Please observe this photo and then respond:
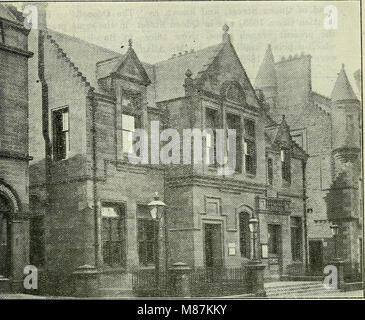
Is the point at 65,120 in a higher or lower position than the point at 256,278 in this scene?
higher

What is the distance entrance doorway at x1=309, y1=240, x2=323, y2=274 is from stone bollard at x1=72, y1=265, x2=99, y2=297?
6.92 metres

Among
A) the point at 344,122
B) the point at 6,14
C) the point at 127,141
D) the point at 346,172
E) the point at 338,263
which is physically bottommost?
the point at 338,263

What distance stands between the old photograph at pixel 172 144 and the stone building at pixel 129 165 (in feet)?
0.11

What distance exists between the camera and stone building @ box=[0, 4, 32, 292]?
14.4 m

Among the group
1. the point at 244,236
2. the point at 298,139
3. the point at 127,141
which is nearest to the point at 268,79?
Answer: the point at 298,139

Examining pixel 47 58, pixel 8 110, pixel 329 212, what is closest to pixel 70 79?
pixel 47 58

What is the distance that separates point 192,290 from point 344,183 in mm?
5146

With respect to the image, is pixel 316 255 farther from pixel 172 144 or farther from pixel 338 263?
pixel 172 144

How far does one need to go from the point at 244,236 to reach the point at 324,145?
328 centimetres

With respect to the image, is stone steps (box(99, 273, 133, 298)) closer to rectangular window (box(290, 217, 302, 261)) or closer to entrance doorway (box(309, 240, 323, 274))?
entrance doorway (box(309, 240, 323, 274))

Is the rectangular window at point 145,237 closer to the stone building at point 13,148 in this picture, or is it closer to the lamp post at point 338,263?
the stone building at point 13,148

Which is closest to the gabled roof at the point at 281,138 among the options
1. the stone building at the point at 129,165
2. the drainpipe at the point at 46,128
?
the stone building at the point at 129,165

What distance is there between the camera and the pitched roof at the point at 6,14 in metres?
14.6

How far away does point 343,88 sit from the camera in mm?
14984
